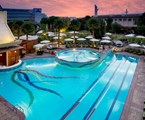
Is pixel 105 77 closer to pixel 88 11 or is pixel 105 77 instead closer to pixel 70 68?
pixel 70 68

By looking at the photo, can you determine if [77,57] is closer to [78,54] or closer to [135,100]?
[78,54]

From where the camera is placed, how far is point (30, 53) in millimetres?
29875

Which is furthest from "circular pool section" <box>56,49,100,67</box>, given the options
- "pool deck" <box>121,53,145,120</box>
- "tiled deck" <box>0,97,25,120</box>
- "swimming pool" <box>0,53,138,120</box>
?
"tiled deck" <box>0,97,25,120</box>

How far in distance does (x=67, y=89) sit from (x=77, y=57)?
10.9m

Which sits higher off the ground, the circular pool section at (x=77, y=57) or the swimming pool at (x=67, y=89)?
the circular pool section at (x=77, y=57)

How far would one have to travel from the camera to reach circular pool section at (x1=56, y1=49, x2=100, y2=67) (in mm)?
24094

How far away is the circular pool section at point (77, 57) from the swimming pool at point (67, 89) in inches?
34.5

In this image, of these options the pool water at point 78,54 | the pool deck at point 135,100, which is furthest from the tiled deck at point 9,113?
the pool water at point 78,54

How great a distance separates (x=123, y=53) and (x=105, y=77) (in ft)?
39.7

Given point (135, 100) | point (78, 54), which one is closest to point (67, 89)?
point (135, 100)

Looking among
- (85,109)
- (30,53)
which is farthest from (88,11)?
(85,109)

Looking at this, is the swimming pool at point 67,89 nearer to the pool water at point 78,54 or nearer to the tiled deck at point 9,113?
the tiled deck at point 9,113

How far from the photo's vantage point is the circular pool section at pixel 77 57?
79.0 feet

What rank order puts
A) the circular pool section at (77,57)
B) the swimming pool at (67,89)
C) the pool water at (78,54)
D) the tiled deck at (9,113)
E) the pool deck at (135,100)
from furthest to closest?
the pool water at (78,54) → the circular pool section at (77,57) → the swimming pool at (67,89) → the pool deck at (135,100) → the tiled deck at (9,113)
